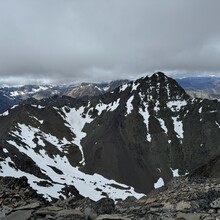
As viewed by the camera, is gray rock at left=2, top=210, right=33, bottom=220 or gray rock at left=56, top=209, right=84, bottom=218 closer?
gray rock at left=2, top=210, right=33, bottom=220

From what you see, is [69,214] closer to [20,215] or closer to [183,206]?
[20,215]

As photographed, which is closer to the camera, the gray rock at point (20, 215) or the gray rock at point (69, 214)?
the gray rock at point (20, 215)

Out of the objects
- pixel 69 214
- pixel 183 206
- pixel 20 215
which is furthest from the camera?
pixel 183 206

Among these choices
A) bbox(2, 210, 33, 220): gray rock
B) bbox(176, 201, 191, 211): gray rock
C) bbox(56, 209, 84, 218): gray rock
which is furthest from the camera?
bbox(176, 201, 191, 211): gray rock

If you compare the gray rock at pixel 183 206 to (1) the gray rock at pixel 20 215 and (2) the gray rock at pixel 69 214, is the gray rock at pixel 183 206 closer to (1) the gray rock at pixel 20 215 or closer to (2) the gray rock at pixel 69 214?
(2) the gray rock at pixel 69 214

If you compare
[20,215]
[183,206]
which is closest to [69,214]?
[20,215]

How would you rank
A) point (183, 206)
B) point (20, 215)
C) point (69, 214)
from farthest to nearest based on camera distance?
point (183, 206), point (69, 214), point (20, 215)

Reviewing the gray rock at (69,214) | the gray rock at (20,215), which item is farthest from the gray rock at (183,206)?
the gray rock at (20,215)

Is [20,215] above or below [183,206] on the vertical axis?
above

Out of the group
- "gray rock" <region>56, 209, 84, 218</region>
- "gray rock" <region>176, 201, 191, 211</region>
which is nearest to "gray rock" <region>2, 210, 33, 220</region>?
"gray rock" <region>56, 209, 84, 218</region>

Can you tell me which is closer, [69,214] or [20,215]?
[20,215]

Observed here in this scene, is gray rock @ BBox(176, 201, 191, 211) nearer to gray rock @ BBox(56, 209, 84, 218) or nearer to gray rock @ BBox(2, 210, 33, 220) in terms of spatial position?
gray rock @ BBox(56, 209, 84, 218)

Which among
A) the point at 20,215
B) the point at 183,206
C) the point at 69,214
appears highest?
the point at 20,215

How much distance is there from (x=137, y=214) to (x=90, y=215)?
3.18 m
